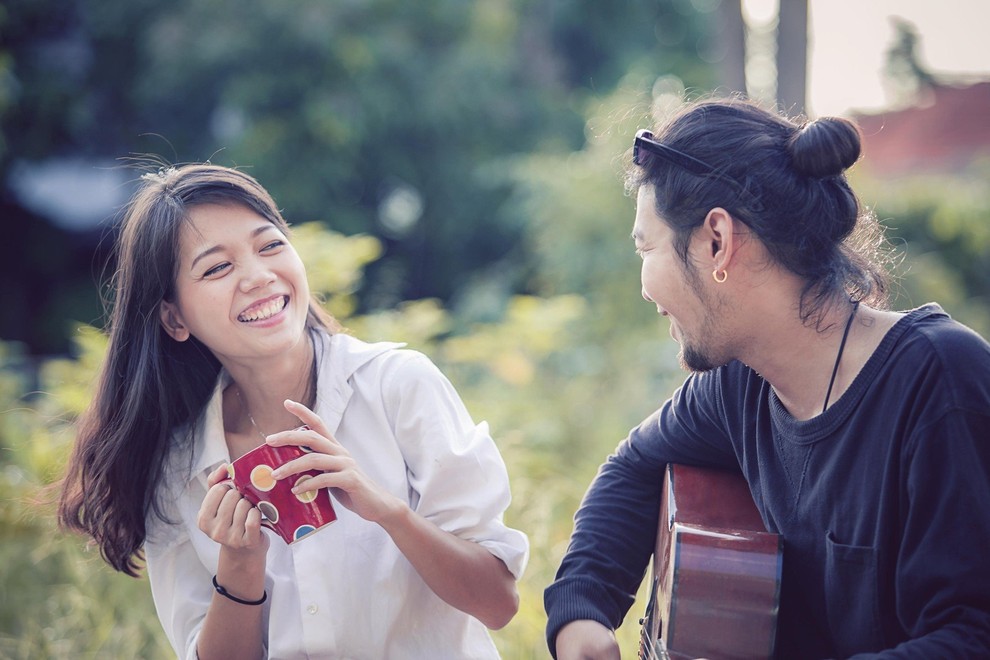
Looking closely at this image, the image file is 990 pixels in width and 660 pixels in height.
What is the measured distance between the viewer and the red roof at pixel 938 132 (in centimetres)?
1475

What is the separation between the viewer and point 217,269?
219cm

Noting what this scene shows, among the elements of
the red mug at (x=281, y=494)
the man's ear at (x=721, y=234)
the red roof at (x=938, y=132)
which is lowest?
the red roof at (x=938, y=132)

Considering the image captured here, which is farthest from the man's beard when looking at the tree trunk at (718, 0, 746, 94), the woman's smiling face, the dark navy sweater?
the tree trunk at (718, 0, 746, 94)

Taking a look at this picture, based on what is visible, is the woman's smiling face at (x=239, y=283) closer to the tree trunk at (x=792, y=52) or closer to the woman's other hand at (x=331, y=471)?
the woman's other hand at (x=331, y=471)

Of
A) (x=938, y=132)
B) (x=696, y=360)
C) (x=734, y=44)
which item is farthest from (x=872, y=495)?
(x=938, y=132)

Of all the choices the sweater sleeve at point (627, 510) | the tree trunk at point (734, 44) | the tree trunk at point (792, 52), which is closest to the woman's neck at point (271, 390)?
the sweater sleeve at point (627, 510)

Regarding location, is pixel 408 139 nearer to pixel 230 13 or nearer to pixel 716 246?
pixel 230 13

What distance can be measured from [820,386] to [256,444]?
51.9 inches

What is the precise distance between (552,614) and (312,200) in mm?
10489

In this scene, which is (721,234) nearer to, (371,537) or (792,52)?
(371,537)

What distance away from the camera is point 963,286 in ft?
30.1

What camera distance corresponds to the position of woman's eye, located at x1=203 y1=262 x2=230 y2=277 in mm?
2178

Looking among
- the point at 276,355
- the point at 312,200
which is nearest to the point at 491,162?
the point at 312,200

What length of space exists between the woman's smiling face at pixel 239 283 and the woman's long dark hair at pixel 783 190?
2.83 ft
